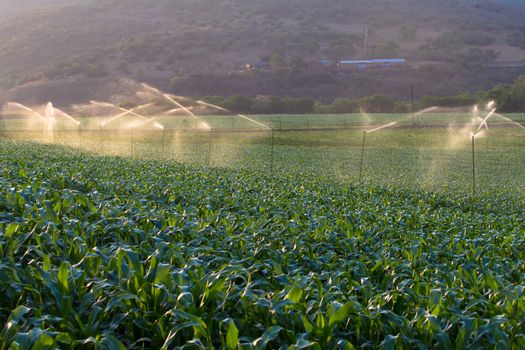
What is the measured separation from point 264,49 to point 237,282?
152 m

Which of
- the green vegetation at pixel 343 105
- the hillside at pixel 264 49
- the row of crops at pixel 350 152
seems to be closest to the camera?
the row of crops at pixel 350 152

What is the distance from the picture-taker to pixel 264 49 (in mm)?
153875

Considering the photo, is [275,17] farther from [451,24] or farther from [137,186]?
[137,186]

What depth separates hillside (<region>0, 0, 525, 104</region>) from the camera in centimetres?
12381

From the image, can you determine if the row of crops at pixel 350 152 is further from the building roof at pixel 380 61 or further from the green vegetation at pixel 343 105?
the building roof at pixel 380 61

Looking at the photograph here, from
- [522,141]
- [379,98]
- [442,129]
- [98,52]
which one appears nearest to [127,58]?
[98,52]

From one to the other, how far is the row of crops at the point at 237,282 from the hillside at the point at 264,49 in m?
110

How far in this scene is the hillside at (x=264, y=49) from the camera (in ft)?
406

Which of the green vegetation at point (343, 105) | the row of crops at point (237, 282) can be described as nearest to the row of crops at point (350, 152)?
the row of crops at point (237, 282)

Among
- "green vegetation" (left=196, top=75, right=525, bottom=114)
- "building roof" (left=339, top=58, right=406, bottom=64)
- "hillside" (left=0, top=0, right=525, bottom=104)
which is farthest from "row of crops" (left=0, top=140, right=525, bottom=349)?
"building roof" (left=339, top=58, right=406, bottom=64)

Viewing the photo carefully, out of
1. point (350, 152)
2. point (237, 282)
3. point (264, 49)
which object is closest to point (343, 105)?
point (350, 152)

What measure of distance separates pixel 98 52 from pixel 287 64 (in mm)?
47541

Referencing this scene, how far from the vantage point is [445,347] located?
4.21 meters

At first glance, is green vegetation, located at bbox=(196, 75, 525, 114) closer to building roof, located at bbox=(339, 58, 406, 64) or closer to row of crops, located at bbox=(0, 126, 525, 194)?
row of crops, located at bbox=(0, 126, 525, 194)
